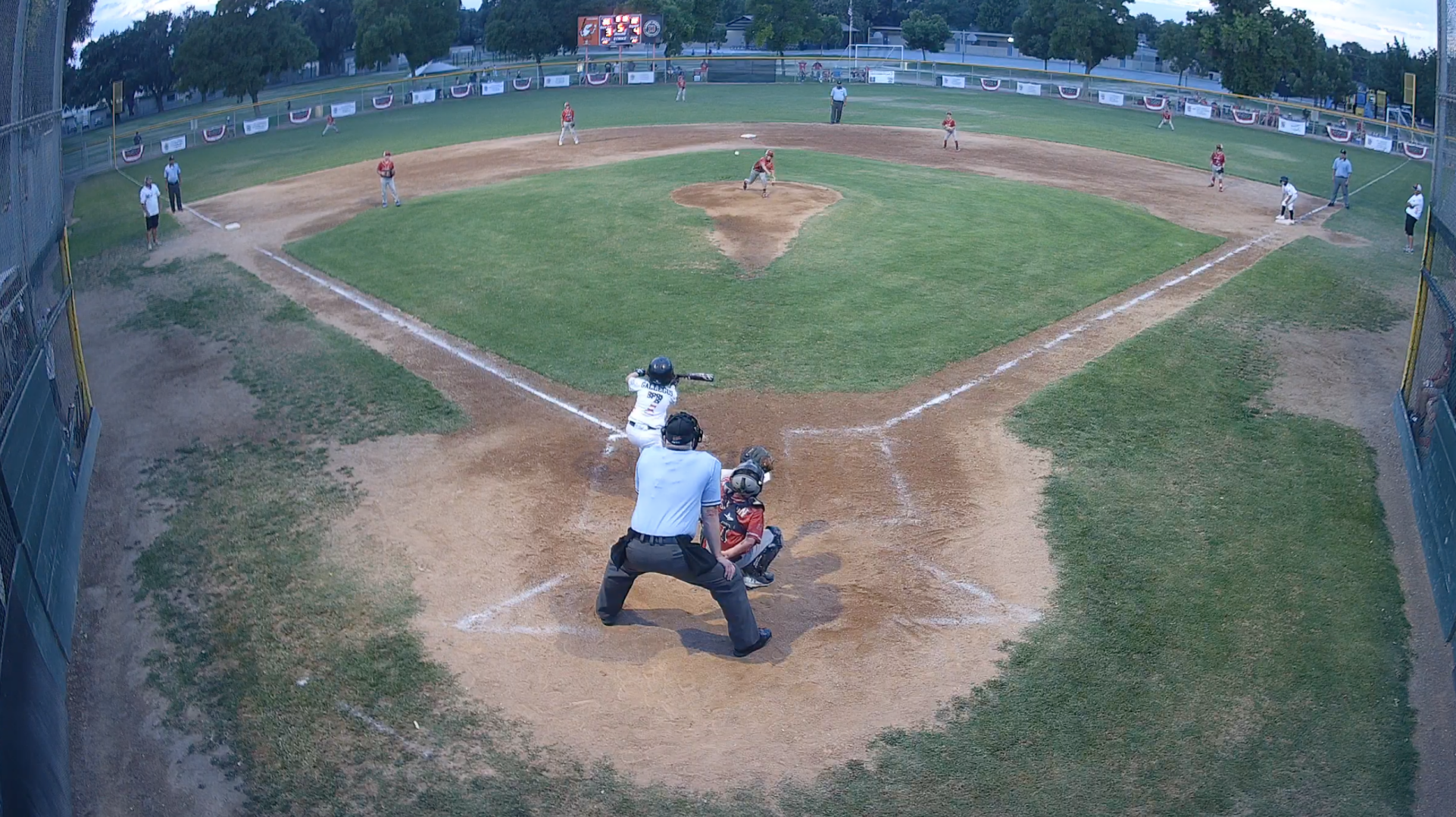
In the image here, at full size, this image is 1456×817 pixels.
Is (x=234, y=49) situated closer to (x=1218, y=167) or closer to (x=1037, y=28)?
(x=1218, y=167)

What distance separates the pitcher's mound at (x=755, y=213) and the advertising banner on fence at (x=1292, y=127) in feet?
105

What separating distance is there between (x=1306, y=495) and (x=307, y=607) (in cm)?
1214

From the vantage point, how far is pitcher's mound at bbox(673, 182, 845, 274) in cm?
2461

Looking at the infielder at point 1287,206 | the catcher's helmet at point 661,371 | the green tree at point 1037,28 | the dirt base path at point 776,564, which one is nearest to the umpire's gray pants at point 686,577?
the dirt base path at point 776,564

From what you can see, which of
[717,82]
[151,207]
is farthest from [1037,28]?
[151,207]

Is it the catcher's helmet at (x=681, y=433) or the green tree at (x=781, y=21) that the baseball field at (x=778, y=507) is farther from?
the green tree at (x=781, y=21)

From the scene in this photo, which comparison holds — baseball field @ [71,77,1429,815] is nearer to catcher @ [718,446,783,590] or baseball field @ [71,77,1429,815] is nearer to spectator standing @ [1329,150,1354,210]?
catcher @ [718,446,783,590]

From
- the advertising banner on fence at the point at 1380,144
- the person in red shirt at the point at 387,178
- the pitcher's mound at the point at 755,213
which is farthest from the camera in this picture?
the advertising banner on fence at the point at 1380,144

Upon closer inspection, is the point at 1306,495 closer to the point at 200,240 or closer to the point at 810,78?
the point at 200,240

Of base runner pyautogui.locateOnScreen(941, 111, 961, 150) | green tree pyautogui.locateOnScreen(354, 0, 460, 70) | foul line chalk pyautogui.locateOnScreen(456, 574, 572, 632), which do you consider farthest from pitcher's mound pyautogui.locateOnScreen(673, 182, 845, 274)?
green tree pyautogui.locateOnScreen(354, 0, 460, 70)

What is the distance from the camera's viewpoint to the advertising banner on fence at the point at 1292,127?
2015 inches

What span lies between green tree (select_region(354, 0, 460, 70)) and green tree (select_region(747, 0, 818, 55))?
19929 millimetres

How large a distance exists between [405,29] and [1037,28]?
3933 cm

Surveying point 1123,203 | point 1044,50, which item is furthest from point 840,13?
point 1123,203
